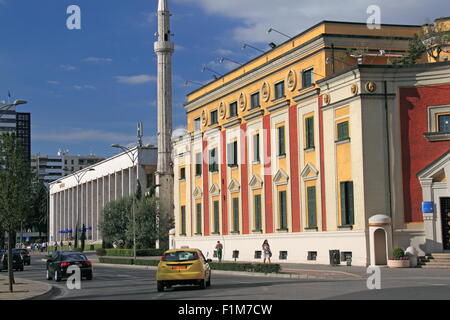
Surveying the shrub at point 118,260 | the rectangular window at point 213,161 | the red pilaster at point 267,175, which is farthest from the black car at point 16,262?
the red pilaster at point 267,175

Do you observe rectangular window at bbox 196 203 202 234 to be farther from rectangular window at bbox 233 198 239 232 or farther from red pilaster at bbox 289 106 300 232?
red pilaster at bbox 289 106 300 232

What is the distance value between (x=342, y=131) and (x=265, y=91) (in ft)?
35.7

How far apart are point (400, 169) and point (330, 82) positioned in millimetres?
6715

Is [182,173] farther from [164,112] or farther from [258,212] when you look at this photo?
[164,112]

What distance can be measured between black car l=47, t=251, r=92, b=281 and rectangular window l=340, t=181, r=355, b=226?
1466cm

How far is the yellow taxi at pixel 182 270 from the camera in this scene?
999 inches

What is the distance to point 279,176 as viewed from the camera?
48750mm

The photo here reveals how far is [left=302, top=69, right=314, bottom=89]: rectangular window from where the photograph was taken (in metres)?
45.2

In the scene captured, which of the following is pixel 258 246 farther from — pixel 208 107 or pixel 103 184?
pixel 103 184

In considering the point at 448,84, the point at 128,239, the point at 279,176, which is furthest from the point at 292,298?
the point at 128,239

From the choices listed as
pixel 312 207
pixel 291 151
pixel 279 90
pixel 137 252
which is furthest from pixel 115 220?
pixel 312 207

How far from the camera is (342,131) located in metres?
41.5

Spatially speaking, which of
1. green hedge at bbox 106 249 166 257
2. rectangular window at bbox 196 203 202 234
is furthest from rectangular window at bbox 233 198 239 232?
green hedge at bbox 106 249 166 257
